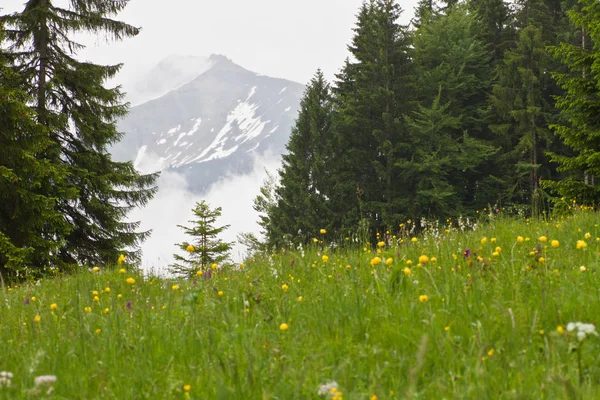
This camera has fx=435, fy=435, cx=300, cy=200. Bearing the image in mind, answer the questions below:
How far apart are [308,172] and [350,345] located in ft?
92.1

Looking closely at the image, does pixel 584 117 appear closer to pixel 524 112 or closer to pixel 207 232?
pixel 524 112

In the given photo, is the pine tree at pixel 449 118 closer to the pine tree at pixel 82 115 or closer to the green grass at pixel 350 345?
the pine tree at pixel 82 115

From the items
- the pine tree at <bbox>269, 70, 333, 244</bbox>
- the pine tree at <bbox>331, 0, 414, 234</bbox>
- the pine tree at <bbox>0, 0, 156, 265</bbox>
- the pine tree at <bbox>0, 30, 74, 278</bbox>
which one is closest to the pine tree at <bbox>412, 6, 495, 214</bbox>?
the pine tree at <bbox>331, 0, 414, 234</bbox>

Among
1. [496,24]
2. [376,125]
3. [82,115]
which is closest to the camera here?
[82,115]

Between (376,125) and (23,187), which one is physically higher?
(376,125)

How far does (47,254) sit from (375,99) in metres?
20.5

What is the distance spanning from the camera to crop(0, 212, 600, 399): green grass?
1951 mm

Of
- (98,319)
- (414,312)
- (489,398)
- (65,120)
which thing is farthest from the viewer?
(65,120)

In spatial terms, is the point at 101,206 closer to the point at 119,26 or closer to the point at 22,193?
the point at 22,193

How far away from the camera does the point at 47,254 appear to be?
12727 mm

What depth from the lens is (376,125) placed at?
Result: 27.7 m

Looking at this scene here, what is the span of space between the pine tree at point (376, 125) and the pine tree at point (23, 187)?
1707 cm

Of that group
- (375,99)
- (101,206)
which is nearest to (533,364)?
(101,206)

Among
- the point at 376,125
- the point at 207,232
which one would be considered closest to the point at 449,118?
the point at 376,125
